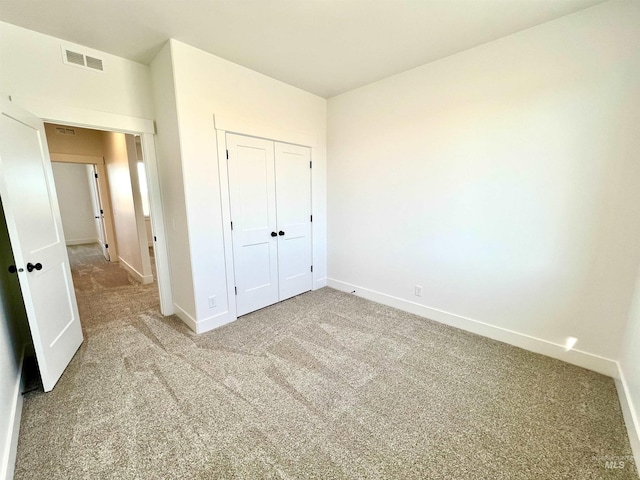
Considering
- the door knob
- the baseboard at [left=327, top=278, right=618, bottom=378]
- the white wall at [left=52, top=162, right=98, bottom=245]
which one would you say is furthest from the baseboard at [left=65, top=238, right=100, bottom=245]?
the baseboard at [left=327, top=278, right=618, bottom=378]

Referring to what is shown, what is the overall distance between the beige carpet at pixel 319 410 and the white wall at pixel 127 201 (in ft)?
5.73

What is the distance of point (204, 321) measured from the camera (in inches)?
105

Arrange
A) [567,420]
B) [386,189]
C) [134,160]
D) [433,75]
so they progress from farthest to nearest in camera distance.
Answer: [134,160]
[386,189]
[433,75]
[567,420]

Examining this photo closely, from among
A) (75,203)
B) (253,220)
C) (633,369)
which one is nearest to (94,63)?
(253,220)

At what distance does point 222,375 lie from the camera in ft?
6.70

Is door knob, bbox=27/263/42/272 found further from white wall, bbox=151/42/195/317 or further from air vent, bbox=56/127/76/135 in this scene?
air vent, bbox=56/127/76/135

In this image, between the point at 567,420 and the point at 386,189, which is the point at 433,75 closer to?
the point at 386,189

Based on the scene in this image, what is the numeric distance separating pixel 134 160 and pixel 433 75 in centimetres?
424

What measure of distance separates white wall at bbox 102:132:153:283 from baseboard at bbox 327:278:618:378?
3515mm

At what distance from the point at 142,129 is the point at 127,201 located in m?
2.28

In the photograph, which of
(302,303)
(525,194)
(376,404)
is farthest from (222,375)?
(525,194)

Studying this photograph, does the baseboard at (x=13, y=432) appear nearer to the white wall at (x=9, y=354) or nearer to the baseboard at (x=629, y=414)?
the white wall at (x=9, y=354)

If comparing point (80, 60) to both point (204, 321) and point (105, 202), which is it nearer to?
point (204, 321)

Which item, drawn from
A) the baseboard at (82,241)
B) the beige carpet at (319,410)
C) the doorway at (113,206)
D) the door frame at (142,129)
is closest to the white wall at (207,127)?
the door frame at (142,129)
